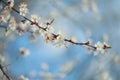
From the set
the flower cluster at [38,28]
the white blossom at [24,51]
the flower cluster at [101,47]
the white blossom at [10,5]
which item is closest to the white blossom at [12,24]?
the flower cluster at [38,28]

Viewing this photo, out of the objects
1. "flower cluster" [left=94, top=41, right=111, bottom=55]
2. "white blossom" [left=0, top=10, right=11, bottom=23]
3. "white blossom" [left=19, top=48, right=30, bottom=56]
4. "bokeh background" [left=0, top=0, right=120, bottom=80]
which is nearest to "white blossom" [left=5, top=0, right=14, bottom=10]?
"white blossom" [left=0, top=10, right=11, bottom=23]

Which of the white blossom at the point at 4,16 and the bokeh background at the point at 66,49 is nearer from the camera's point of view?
the white blossom at the point at 4,16

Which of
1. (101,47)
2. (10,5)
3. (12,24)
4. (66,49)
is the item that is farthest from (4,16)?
(101,47)

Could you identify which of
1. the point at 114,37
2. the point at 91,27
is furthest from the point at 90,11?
the point at 114,37

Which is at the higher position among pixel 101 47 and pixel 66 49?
pixel 66 49

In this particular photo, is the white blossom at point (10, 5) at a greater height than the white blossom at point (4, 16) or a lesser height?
lesser

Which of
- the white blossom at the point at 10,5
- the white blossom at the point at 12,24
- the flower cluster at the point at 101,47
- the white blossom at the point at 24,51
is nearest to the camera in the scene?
the flower cluster at the point at 101,47

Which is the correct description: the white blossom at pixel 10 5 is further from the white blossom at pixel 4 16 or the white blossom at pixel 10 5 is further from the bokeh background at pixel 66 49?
the bokeh background at pixel 66 49

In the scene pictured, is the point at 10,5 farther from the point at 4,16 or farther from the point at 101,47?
the point at 101,47

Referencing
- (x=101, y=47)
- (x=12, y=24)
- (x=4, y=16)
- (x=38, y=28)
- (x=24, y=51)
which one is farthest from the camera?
(x=24, y=51)
